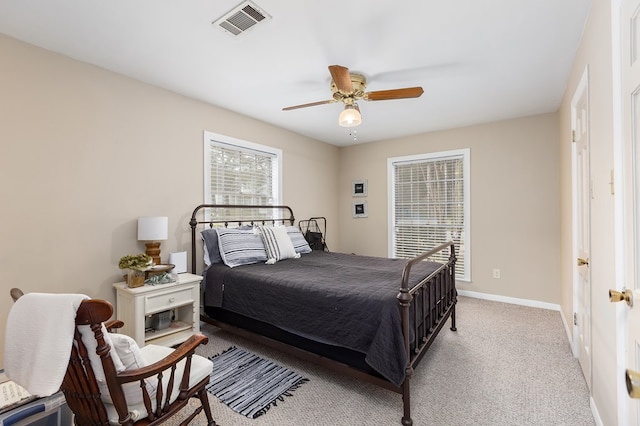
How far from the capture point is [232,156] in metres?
3.78

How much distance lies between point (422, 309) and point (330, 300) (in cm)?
70

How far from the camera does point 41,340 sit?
3.62ft

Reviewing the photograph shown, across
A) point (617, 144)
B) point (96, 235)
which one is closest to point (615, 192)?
point (617, 144)

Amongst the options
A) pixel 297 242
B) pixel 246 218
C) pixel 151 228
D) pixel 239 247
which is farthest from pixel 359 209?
pixel 151 228

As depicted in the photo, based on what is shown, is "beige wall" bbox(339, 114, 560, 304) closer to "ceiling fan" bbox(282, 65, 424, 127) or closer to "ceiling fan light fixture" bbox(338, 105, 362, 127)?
"ceiling fan" bbox(282, 65, 424, 127)

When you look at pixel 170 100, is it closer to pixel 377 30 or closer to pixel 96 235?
pixel 96 235

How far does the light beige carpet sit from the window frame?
173 cm

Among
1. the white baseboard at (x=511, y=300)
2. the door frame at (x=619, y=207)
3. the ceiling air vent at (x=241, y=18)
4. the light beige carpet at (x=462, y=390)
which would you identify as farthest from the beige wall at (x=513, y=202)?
the ceiling air vent at (x=241, y=18)

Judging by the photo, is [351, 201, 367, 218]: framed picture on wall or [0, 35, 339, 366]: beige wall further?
[351, 201, 367, 218]: framed picture on wall

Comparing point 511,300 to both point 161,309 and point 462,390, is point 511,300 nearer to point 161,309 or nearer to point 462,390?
point 462,390

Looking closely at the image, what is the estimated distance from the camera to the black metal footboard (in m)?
1.76

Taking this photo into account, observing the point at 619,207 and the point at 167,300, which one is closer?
the point at 619,207

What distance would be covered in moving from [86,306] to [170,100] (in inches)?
103

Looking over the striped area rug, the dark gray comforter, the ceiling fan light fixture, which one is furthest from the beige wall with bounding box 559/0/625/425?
the striped area rug
